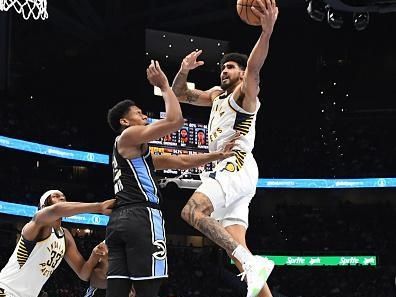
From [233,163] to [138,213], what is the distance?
1.16 metres

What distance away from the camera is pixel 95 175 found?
28141mm

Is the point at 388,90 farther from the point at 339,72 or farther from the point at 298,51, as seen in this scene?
the point at 298,51

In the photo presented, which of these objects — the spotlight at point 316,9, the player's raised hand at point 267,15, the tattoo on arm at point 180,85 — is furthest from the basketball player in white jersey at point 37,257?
the spotlight at point 316,9

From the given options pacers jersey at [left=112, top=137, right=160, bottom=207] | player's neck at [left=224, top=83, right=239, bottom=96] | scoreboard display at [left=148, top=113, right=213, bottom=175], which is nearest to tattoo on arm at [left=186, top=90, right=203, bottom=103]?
player's neck at [left=224, top=83, right=239, bottom=96]

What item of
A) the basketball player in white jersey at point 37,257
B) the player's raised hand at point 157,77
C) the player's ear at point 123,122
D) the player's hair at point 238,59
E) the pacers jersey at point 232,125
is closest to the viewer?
the player's raised hand at point 157,77

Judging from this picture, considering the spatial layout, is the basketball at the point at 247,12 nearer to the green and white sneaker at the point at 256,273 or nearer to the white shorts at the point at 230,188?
the white shorts at the point at 230,188

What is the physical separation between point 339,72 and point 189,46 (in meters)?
6.76

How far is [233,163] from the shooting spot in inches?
254

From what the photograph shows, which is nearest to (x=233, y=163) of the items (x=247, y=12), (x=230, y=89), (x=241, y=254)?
(x=230, y=89)

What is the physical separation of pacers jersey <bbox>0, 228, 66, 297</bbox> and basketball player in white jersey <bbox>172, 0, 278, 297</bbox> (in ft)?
7.03

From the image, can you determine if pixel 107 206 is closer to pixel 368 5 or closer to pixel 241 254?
pixel 241 254

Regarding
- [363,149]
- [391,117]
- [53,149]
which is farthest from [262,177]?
[53,149]

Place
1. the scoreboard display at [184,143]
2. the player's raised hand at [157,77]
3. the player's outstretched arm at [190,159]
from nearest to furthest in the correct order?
the player's raised hand at [157,77]
the player's outstretched arm at [190,159]
the scoreboard display at [184,143]

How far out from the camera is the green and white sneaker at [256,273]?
5.57 metres
